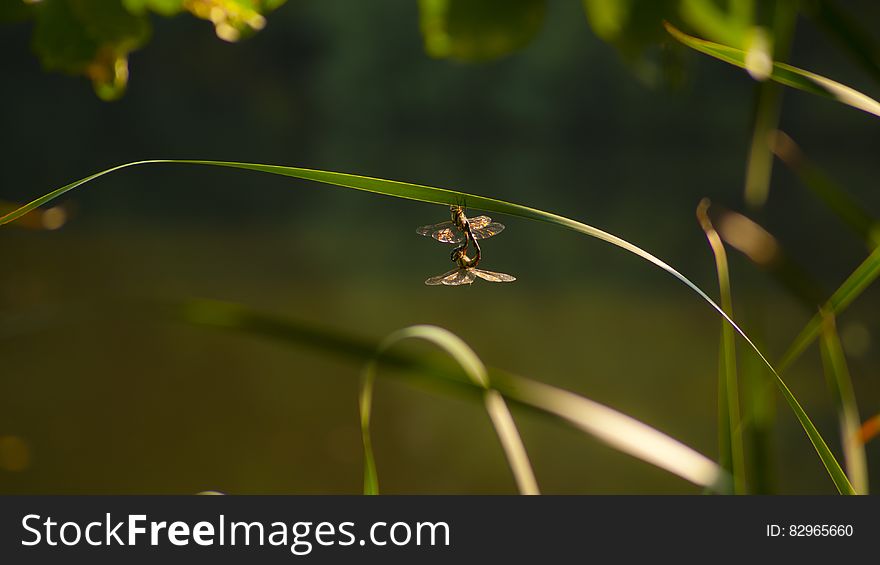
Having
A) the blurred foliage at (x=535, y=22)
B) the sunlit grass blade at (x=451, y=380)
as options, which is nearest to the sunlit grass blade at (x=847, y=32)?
the blurred foliage at (x=535, y=22)

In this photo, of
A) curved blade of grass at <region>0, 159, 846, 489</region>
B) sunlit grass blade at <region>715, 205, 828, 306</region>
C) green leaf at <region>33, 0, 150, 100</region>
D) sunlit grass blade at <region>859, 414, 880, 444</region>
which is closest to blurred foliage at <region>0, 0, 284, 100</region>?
green leaf at <region>33, 0, 150, 100</region>

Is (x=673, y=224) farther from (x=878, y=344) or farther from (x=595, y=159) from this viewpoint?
(x=595, y=159)

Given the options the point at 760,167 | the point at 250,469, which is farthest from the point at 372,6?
the point at 760,167

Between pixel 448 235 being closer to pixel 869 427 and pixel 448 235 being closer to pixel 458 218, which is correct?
pixel 458 218

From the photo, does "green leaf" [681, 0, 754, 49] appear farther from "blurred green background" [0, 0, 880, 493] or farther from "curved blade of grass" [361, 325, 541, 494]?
"curved blade of grass" [361, 325, 541, 494]

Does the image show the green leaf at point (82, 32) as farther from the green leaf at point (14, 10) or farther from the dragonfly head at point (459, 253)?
the dragonfly head at point (459, 253)
